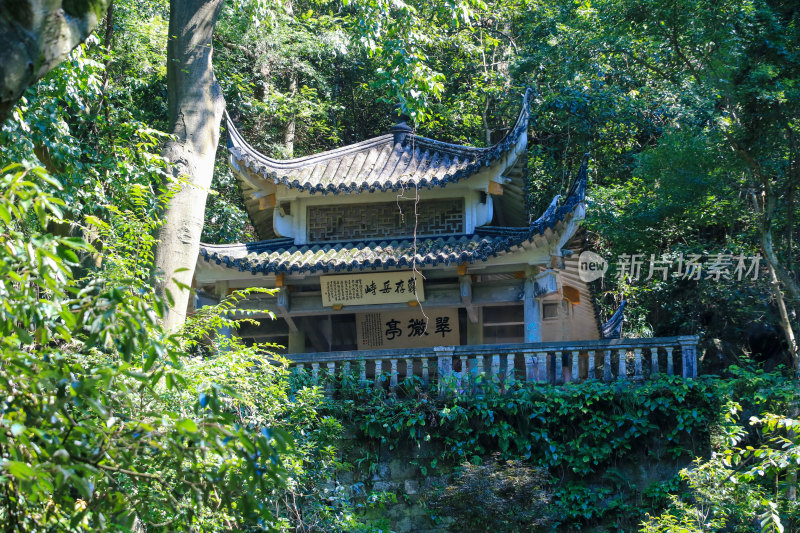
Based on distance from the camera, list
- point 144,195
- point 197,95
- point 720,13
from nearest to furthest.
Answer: point 144,195 → point 197,95 → point 720,13

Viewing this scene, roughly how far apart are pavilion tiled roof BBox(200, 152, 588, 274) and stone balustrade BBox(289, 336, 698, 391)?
137 cm

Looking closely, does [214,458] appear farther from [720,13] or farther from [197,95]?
[720,13]

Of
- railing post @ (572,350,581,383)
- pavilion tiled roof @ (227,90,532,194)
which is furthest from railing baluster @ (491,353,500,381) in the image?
pavilion tiled roof @ (227,90,532,194)

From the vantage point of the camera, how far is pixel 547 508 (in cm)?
805

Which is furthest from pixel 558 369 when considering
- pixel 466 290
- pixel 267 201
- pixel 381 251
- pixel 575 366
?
pixel 267 201

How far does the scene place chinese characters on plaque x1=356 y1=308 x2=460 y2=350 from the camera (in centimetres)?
1196

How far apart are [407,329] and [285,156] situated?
22.9 ft

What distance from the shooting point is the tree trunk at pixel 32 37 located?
2.81 m

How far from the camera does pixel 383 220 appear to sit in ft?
38.7

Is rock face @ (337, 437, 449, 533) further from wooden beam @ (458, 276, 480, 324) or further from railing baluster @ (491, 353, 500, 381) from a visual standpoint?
wooden beam @ (458, 276, 480, 324)

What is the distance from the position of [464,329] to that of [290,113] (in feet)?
27.2

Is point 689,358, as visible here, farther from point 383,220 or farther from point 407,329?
point 383,220

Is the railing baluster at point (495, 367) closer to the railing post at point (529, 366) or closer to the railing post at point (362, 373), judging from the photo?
the railing post at point (529, 366)

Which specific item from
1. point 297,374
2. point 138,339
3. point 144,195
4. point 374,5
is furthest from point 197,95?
point 138,339
